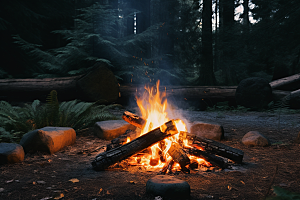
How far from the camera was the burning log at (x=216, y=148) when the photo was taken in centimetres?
292

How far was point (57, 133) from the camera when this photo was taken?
3551 millimetres

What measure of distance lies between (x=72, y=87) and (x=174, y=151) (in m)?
5.89

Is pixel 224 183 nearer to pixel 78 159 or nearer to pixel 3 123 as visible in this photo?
pixel 78 159

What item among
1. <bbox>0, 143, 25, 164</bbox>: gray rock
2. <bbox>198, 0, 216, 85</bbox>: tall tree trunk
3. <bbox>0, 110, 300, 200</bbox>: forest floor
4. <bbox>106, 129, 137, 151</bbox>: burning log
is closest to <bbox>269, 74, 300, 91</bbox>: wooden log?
<bbox>198, 0, 216, 85</bbox>: tall tree trunk

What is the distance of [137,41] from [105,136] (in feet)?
21.4

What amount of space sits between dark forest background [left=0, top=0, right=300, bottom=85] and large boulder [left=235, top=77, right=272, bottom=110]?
2190 mm

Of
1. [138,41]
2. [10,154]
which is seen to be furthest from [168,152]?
[138,41]

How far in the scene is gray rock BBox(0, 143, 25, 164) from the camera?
2830 mm

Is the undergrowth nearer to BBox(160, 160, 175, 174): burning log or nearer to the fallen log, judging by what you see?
the fallen log

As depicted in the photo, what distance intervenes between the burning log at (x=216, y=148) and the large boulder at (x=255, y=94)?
614 centimetres

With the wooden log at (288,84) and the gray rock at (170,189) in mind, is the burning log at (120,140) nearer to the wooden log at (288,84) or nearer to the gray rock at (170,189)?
the gray rock at (170,189)

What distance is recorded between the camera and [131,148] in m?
2.91

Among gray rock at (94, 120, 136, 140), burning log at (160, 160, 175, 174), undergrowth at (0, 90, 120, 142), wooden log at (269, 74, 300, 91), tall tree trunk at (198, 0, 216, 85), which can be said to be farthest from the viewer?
tall tree trunk at (198, 0, 216, 85)

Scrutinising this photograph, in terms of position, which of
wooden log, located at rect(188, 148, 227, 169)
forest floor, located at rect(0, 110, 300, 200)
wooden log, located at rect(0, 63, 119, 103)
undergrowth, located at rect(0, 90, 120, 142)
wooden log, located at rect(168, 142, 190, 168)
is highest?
wooden log, located at rect(0, 63, 119, 103)
